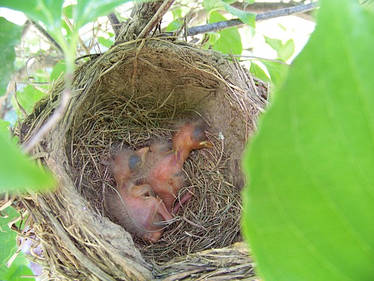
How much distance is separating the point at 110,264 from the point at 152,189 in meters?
0.68

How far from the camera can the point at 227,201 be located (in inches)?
60.2

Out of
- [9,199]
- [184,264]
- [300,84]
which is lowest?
[184,264]

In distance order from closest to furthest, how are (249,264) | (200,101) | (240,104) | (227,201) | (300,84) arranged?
(300,84), (249,264), (240,104), (227,201), (200,101)

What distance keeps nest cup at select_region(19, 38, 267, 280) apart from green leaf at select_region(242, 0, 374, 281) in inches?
25.3

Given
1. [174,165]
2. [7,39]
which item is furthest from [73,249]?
[174,165]

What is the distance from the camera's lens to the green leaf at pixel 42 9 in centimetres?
54

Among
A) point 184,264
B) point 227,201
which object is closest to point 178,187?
point 227,201

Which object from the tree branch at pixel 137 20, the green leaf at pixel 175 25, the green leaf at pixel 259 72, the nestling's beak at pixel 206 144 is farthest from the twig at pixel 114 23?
the nestling's beak at pixel 206 144

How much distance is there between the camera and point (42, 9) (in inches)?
21.4

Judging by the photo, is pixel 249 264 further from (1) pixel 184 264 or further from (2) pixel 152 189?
(2) pixel 152 189

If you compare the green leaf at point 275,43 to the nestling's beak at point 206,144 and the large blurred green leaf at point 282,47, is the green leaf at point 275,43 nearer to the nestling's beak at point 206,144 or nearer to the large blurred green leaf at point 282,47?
the large blurred green leaf at point 282,47

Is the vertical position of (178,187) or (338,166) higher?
(338,166)

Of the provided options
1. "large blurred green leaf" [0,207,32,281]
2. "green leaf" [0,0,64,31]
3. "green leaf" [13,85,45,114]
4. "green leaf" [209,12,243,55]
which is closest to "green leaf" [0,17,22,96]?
"green leaf" [0,0,64,31]

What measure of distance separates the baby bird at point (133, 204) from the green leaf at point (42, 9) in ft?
3.33
